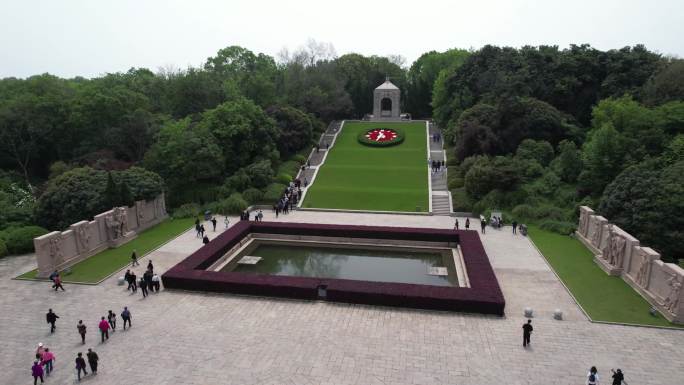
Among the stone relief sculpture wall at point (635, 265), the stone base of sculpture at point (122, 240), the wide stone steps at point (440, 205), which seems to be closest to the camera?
the stone relief sculpture wall at point (635, 265)

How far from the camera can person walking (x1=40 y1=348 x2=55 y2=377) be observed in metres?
15.2

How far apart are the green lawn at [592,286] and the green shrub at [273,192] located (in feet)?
68.3

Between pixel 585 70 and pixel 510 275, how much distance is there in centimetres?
3617

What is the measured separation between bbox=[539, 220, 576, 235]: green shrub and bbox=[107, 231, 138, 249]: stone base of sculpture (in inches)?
1115

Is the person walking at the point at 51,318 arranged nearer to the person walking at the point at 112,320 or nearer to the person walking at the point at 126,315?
the person walking at the point at 112,320

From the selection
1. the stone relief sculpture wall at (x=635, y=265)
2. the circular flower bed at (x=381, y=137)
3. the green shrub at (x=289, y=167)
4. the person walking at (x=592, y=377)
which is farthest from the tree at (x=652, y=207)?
the circular flower bed at (x=381, y=137)

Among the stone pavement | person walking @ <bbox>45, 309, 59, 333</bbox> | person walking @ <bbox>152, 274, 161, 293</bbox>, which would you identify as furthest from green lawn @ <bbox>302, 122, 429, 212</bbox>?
person walking @ <bbox>45, 309, 59, 333</bbox>

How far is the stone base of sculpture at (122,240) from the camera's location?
28766 mm

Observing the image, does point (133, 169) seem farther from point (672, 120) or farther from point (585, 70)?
point (585, 70)

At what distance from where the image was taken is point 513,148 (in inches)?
1699

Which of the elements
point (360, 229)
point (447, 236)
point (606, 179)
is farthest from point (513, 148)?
point (360, 229)

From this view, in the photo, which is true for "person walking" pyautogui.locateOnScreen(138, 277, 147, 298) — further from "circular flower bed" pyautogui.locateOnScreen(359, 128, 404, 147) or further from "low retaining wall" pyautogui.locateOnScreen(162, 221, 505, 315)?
"circular flower bed" pyautogui.locateOnScreen(359, 128, 404, 147)

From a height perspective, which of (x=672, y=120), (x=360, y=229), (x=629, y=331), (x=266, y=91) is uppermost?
(x=266, y=91)

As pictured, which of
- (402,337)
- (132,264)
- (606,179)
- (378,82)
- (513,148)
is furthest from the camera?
(378,82)
